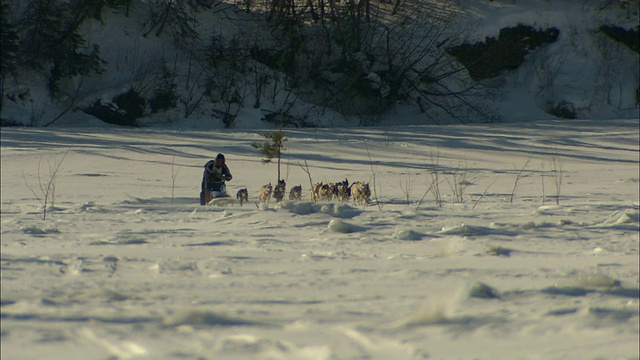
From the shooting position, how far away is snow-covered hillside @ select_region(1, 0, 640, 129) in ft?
80.6

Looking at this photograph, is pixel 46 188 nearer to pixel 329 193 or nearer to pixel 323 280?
pixel 329 193

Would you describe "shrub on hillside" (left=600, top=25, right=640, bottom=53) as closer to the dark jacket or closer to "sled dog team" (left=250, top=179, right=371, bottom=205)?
the dark jacket

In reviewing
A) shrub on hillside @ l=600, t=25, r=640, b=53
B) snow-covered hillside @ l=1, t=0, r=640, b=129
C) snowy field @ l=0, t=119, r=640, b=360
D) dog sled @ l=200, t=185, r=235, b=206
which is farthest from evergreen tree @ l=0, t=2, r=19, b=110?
shrub on hillside @ l=600, t=25, r=640, b=53

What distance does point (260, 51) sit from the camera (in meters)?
27.6

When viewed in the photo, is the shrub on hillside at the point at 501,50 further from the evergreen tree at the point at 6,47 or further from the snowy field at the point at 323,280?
the snowy field at the point at 323,280

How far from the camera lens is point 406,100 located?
90.0 ft

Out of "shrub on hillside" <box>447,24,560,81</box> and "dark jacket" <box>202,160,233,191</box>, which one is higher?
"shrub on hillside" <box>447,24,560,81</box>

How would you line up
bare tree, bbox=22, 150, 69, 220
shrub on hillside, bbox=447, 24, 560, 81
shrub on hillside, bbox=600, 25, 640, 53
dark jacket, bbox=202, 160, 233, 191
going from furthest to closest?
shrub on hillside, bbox=600, 25, 640, 53, shrub on hillside, bbox=447, 24, 560, 81, dark jacket, bbox=202, 160, 233, 191, bare tree, bbox=22, 150, 69, 220

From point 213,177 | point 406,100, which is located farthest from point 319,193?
point 406,100

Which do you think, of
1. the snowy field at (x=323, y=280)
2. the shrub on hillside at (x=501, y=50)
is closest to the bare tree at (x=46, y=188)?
the snowy field at (x=323, y=280)

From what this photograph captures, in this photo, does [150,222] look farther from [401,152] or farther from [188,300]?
[401,152]

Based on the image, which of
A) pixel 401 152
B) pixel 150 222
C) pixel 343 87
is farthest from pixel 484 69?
pixel 150 222

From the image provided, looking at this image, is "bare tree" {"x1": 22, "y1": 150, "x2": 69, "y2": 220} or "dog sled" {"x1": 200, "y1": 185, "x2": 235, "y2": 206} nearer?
"bare tree" {"x1": 22, "y1": 150, "x2": 69, "y2": 220}

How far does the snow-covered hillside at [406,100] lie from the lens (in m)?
24.6
